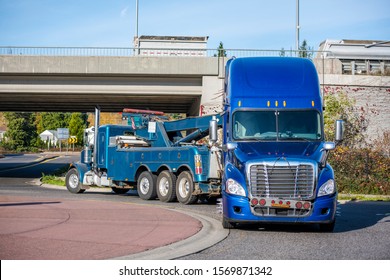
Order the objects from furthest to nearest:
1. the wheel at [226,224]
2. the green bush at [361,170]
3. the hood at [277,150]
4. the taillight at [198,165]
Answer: the green bush at [361,170] < the taillight at [198,165] < the wheel at [226,224] < the hood at [277,150]

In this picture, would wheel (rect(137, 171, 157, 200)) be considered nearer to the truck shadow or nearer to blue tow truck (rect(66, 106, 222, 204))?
blue tow truck (rect(66, 106, 222, 204))

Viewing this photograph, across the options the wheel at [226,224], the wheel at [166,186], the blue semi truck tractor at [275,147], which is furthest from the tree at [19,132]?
the wheel at [226,224]

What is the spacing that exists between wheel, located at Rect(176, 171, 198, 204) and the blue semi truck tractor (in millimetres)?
4662

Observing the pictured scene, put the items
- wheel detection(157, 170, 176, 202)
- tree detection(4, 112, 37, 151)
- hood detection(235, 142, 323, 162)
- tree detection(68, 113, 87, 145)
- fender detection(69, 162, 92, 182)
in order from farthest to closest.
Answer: tree detection(68, 113, 87, 145), tree detection(4, 112, 37, 151), fender detection(69, 162, 92, 182), wheel detection(157, 170, 176, 202), hood detection(235, 142, 323, 162)

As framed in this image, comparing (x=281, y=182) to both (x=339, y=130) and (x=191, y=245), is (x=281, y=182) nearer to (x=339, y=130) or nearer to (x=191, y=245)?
(x=339, y=130)

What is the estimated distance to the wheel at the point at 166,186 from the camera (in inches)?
746

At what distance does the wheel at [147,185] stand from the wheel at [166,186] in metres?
0.27

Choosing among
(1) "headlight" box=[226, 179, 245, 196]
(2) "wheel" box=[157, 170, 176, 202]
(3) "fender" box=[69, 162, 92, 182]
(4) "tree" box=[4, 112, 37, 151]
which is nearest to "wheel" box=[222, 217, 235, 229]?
(1) "headlight" box=[226, 179, 245, 196]

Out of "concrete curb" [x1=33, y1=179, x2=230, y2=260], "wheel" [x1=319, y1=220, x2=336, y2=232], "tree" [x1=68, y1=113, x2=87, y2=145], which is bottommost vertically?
"concrete curb" [x1=33, y1=179, x2=230, y2=260]

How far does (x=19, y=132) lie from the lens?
105438 mm

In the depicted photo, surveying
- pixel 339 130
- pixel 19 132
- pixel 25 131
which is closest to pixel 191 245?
pixel 339 130

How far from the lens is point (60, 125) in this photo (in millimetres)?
123750

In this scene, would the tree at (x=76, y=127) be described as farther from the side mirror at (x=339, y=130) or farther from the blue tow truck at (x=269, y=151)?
the side mirror at (x=339, y=130)

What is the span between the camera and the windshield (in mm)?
12617
